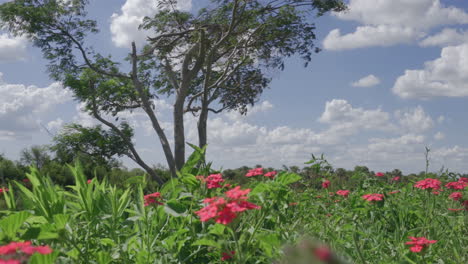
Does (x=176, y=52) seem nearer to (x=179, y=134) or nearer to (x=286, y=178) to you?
(x=179, y=134)

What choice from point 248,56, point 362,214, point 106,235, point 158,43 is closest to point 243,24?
point 248,56

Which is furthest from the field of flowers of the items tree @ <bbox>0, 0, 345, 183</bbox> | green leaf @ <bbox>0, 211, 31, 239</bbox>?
tree @ <bbox>0, 0, 345, 183</bbox>

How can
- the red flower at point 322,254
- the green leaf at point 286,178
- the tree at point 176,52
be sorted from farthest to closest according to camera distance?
the tree at point 176,52, the green leaf at point 286,178, the red flower at point 322,254

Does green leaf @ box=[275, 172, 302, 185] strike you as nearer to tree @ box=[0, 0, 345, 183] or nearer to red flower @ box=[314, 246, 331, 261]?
red flower @ box=[314, 246, 331, 261]

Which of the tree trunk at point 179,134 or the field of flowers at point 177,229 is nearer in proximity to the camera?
the field of flowers at point 177,229

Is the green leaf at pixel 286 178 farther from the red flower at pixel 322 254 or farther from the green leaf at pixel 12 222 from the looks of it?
the red flower at pixel 322 254

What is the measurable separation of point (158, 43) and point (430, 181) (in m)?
12.9

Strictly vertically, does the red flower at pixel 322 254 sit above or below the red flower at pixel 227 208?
above

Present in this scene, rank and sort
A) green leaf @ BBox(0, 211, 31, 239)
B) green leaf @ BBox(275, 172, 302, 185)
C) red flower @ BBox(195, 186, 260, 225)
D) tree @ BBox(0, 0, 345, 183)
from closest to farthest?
1. red flower @ BBox(195, 186, 260, 225)
2. green leaf @ BBox(0, 211, 31, 239)
3. green leaf @ BBox(275, 172, 302, 185)
4. tree @ BBox(0, 0, 345, 183)

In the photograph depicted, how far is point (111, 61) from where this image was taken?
14.9 m

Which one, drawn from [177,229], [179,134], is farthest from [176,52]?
[177,229]

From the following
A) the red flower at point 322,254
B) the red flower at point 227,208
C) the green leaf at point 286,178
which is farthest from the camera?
the green leaf at point 286,178

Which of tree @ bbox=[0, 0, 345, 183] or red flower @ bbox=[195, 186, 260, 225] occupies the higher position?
tree @ bbox=[0, 0, 345, 183]

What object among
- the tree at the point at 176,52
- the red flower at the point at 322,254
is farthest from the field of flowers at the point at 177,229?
the tree at the point at 176,52
